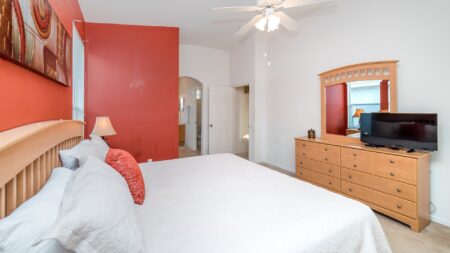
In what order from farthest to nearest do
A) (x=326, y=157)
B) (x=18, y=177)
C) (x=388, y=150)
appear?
(x=326, y=157), (x=388, y=150), (x=18, y=177)

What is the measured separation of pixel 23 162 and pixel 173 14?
11.1 ft

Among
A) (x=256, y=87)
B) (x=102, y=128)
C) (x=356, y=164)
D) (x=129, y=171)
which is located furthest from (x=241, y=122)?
(x=129, y=171)

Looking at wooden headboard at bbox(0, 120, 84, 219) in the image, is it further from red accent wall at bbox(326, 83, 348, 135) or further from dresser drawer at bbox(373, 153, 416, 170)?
red accent wall at bbox(326, 83, 348, 135)

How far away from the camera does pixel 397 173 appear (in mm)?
2262

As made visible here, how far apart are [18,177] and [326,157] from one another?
325 centimetres

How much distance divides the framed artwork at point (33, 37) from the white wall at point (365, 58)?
11.9ft

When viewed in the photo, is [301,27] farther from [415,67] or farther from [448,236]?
[448,236]

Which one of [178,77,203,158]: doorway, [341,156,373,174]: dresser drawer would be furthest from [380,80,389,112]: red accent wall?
[178,77,203,158]: doorway

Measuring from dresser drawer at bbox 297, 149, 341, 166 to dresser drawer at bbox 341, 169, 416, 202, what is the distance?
17 cm

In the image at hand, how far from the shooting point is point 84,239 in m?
0.70

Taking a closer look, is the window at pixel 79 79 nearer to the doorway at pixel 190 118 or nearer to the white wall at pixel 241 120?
the doorway at pixel 190 118

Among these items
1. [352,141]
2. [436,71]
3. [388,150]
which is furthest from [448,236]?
[436,71]

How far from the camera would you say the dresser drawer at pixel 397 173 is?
7.04 feet

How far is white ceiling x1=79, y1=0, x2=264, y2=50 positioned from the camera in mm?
3211
